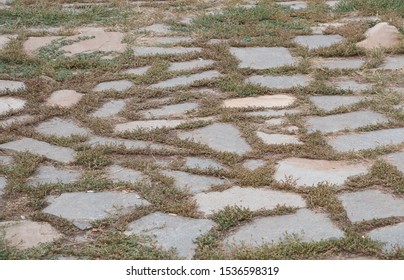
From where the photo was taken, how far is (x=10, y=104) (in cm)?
497

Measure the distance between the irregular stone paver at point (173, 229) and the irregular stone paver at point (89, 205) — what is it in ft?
0.47

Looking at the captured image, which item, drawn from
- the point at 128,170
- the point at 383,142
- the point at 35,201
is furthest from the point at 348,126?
the point at 35,201

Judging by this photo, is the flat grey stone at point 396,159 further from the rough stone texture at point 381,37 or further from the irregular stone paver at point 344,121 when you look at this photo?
the rough stone texture at point 381,37

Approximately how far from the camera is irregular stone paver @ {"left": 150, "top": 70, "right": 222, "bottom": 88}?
17.1 feet

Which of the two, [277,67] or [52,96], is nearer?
[52,96]

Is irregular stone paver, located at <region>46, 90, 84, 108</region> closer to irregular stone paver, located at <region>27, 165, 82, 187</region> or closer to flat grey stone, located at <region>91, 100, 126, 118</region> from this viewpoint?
flat grey stone, located at <region>91, 100, 126, 118</region>

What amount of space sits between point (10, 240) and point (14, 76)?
7.78 feet

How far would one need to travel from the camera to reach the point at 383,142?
13.8ft

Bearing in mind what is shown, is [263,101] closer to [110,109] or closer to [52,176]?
[110,109]

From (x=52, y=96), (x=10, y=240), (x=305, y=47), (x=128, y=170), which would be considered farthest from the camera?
(x=305, y=47)

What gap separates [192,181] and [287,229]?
0.67 meters

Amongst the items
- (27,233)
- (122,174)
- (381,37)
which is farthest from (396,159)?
(381,37)

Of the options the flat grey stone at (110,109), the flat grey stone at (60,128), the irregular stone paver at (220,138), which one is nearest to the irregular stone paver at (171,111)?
the flat grey stone at (110,109)

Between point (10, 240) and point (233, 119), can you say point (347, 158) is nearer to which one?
point (233, 119)
